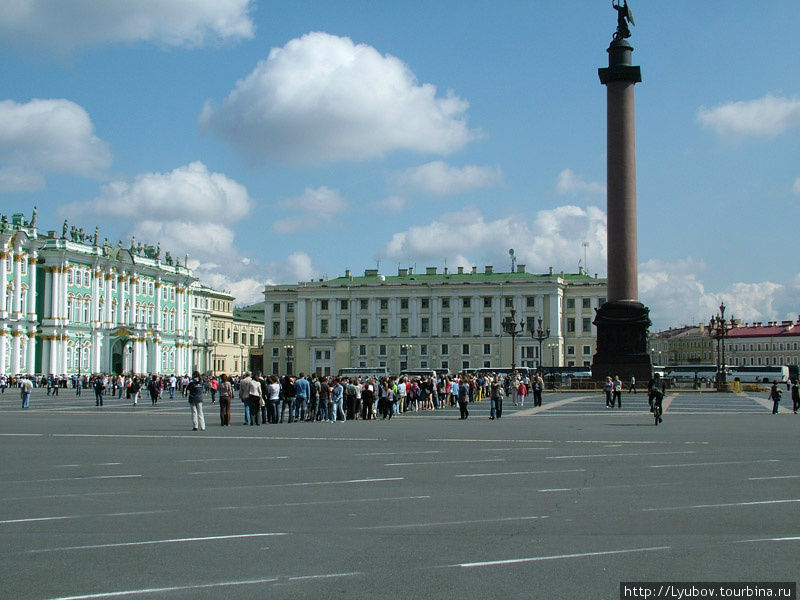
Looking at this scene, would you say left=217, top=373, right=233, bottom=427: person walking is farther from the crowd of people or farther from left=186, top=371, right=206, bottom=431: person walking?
left=186, top=371, right=206, bottom=431: person walking

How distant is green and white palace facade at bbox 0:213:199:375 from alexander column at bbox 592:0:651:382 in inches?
2185

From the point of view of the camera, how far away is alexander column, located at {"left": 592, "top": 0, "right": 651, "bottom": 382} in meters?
51.8

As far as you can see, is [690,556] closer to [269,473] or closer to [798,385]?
[269,473]

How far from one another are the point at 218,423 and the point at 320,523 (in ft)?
68.4

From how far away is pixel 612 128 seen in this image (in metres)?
52.2

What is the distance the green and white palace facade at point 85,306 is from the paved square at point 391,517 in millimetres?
69946

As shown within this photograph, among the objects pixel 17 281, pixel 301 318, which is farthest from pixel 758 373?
pixel 17 281

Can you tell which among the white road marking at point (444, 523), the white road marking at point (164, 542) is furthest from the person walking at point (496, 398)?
the white road marking at point (164, 542)

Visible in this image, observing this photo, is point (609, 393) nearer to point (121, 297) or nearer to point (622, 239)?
point (622, 239)

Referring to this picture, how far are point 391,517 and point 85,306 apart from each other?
90.1m

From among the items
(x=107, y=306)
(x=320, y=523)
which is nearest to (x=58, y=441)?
(x=320, y=523)

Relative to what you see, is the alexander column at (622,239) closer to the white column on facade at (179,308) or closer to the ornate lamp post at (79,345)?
the ornate lamp post at (79,345)

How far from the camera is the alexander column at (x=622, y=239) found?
5184 cm

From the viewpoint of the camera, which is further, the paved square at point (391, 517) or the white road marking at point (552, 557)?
the white road marking at point (552, 557)
